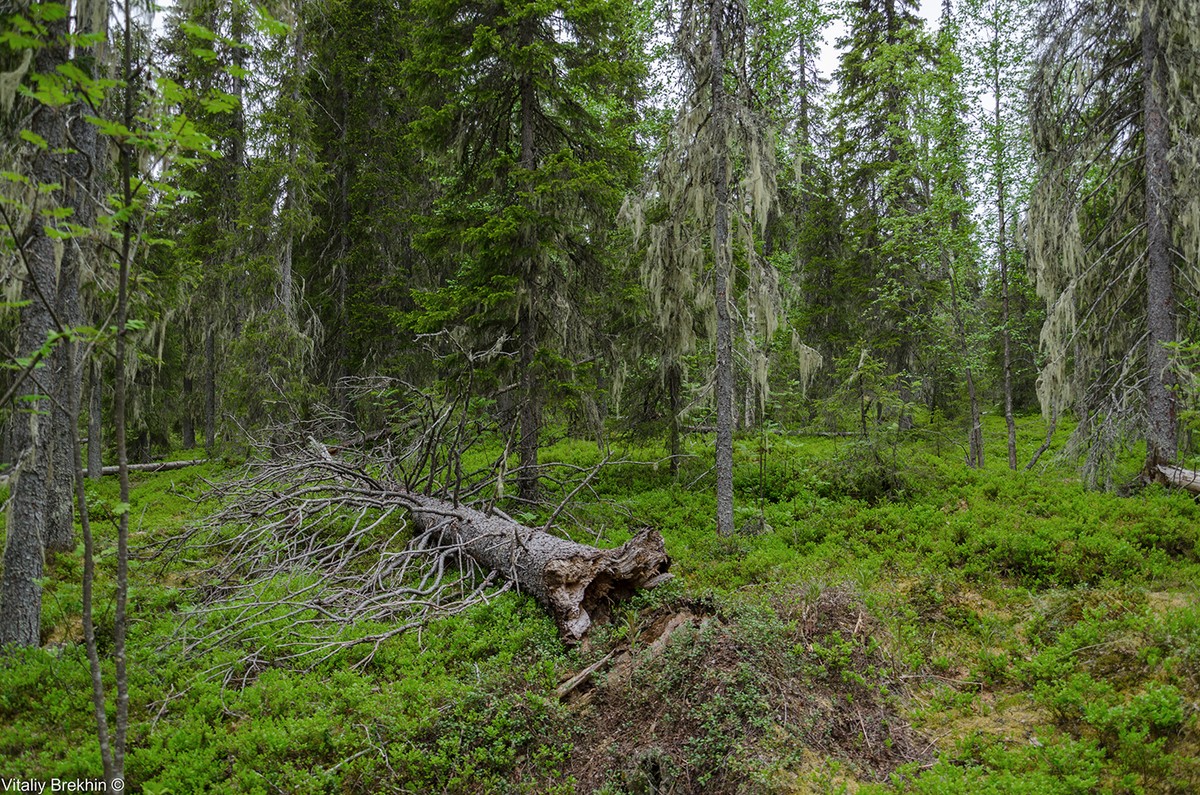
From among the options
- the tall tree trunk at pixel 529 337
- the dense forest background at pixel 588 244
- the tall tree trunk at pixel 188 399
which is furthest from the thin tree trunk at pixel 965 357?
the tall tree trunk at pixel 188 399

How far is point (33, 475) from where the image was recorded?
5809mm

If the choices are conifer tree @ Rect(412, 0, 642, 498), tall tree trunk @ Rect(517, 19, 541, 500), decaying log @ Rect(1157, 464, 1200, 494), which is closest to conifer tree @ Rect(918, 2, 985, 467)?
decaying log @ Rect(1157, 464, 1200, 494)

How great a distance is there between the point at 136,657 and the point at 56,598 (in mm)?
2189

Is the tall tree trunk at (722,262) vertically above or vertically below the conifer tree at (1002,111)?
below

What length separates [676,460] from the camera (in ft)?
39.4

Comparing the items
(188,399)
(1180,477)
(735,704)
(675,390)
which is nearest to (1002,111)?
(1180,477)

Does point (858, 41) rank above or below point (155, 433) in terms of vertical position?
above

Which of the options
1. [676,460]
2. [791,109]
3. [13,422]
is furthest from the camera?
[791,109]

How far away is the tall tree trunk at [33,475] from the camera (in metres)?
5.62

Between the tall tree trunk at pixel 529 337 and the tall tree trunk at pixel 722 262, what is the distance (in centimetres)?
301

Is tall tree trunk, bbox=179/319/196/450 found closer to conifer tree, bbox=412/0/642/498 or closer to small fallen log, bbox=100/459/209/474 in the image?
small fallen log, bbox=100/459/209/474

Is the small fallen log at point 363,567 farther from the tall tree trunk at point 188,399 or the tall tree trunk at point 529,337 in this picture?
the tall tree trunk at point 188,399

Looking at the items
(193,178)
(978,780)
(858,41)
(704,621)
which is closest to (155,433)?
(193,178)

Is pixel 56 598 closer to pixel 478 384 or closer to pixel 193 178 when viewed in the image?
pixel 478 384
